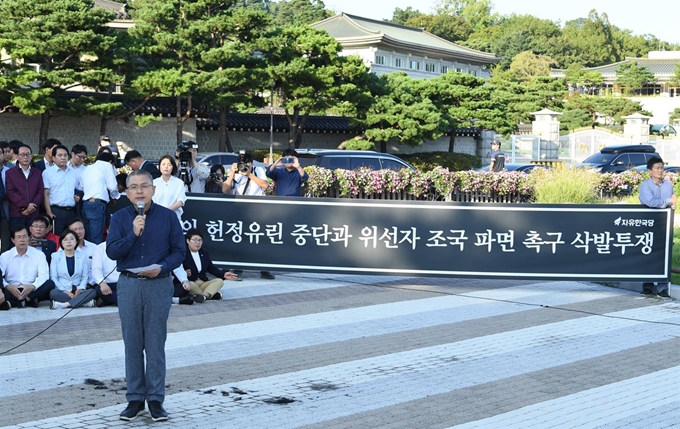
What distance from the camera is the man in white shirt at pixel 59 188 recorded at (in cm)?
1218

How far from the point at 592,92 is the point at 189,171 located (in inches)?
3182

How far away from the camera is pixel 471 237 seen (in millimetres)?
12000

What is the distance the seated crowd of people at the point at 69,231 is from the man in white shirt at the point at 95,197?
0.01 metres

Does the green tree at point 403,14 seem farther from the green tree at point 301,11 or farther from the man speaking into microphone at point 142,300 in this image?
the man speaking into microphone at point 142,300

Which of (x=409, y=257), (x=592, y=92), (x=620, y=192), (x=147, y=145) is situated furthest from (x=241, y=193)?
(x=592, y=92)

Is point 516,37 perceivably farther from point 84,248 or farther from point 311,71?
point 84,248

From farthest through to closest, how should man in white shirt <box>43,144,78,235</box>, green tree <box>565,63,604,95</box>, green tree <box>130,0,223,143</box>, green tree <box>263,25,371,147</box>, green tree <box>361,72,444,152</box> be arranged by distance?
1. green tree <box>565,63,604,95</box>
2. green tree <box>361,72,444,152</box>
3. green tree <box>263,25,371,147</box>
4. green tree <box>130,0,223,143</box>
5. man in white shirt <box>43,144,78,235</box>

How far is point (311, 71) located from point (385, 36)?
902 inches

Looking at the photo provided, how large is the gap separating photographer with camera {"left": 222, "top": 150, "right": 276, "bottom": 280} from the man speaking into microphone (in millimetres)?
6682

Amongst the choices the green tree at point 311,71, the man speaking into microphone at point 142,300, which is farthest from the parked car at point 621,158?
the man speaking into microphone at point 142,300

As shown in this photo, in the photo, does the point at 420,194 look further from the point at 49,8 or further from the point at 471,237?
the point at 49,8

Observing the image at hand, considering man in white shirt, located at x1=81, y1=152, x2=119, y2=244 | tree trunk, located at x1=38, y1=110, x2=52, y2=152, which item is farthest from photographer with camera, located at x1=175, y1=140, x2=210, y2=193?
tree trunk, located at x1=38, y1=110, x2=52, y2=152

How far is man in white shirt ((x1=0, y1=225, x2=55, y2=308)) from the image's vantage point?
10281 mm

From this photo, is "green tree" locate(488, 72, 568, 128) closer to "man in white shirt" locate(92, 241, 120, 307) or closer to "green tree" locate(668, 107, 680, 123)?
"green tree" locate(668, 107, 680, 123)
